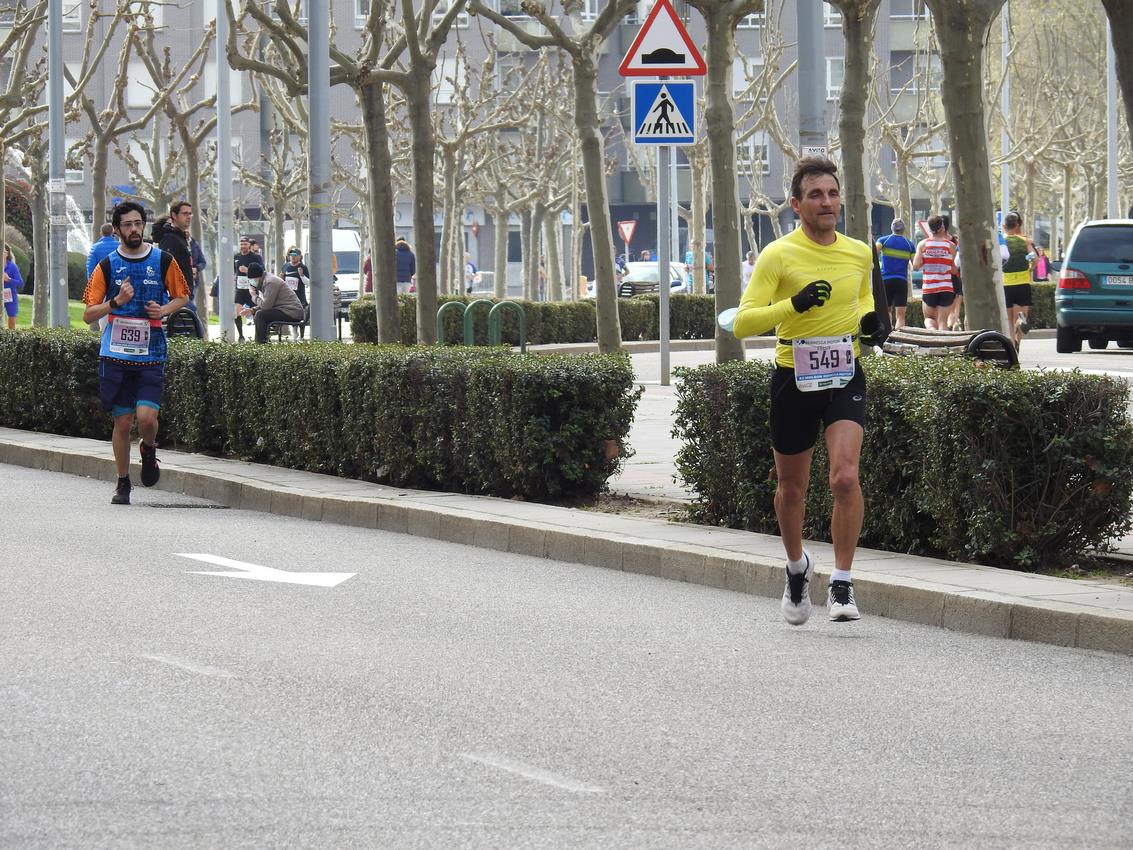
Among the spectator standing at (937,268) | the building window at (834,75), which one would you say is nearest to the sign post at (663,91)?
the spectator standing at (937,268)

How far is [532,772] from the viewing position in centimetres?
559

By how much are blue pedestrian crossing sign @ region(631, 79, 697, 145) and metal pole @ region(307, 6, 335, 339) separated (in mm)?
2679

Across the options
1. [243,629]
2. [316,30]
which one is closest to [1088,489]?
[243,629]

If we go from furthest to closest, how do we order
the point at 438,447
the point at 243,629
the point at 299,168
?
the point at 299,168
the point at 438,447
the point at 243,629

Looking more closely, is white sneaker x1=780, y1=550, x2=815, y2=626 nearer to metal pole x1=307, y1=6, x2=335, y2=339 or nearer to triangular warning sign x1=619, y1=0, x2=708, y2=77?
triangular warning sign x1=619, y1=0, x2=708, y2=77

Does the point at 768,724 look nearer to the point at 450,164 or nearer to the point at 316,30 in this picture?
the point at 316,30

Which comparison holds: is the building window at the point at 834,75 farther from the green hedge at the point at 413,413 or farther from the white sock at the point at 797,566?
the white sock at the point at 797,566

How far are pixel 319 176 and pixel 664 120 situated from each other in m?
3.02

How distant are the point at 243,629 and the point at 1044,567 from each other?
3385 millimetres

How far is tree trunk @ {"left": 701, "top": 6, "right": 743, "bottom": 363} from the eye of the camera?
20.2 m

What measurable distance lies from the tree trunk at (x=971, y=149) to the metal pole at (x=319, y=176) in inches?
221

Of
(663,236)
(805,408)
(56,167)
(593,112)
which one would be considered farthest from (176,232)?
(805,408)

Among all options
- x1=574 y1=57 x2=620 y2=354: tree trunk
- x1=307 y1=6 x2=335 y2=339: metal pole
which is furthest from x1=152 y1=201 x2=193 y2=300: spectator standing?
x1=574 y1=57 x2=620 y2=354: tree trunk

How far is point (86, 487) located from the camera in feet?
47.2
